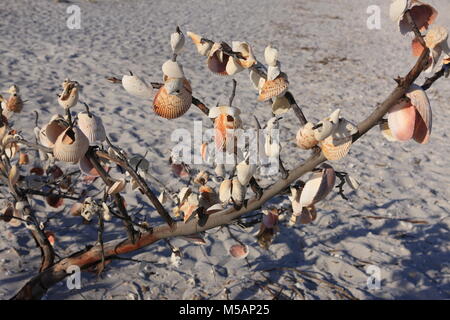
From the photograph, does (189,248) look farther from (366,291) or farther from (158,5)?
(158,5)

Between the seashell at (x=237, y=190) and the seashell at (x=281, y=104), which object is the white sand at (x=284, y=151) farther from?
the seashell at (x=281, y=104)

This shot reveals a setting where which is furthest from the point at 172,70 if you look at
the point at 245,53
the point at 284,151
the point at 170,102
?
the point at 284,151

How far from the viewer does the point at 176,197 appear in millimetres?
1316

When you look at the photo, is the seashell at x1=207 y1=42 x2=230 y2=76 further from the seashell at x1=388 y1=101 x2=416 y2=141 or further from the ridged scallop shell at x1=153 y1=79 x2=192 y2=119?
the seashell at x1=388 y1=101 x2=416 y2=141

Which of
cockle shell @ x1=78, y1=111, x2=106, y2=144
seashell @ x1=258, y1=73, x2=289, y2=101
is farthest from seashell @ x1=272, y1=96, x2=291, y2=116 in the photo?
cockle shell @ x1=78, y1=111, x2=106, y2=144

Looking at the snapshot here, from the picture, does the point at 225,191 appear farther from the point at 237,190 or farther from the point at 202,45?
the point at 202,45

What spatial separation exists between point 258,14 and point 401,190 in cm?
869

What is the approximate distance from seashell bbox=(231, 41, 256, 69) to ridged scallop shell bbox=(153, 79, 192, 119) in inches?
6.1

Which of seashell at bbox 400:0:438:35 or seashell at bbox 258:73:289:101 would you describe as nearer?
seashell at bbox 400:0:438:35

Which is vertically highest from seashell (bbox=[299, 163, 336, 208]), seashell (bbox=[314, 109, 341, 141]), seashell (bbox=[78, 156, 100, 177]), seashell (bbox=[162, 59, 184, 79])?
seashell (bbox=[162, 59, 184, 79])

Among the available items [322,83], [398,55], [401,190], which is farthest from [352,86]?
[401,190]

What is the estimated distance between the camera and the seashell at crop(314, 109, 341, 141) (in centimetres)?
85

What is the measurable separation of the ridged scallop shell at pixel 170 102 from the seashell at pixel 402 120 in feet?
1.56

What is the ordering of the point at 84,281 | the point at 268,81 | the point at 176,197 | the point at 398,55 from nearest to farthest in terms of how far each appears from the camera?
the point at 268,81
the point at 176,197
the point at 84,281
the point at 398,55
